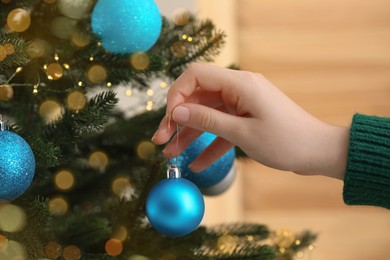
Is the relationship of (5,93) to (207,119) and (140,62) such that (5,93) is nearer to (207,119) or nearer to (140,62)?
(140,62)

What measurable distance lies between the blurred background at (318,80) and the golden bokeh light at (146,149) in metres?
0.92

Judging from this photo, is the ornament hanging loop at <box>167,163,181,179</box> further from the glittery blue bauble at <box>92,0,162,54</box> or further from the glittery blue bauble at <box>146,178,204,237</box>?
the glittery blue bauble at <box>92,0,162,54</box>

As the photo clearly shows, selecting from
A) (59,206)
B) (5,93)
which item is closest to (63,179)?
(59,206)

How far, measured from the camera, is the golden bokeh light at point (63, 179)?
86 centimetres

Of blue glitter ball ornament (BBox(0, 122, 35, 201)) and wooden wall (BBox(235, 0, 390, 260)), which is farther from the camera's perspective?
wooden wall (BBox(235, 0, 390, 260))

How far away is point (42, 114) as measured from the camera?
838 millimetres

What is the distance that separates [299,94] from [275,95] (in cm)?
122

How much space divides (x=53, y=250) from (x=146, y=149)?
241 mm

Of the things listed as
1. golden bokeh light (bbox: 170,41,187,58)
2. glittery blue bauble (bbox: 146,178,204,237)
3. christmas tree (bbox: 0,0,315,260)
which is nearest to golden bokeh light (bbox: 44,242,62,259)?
christmas tree (bbox: 0,0,315,260)

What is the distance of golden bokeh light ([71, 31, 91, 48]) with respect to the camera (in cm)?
76

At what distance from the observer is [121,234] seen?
0.78 metres

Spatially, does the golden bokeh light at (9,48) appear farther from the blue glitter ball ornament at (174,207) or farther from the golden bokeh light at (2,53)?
the blue glitter ball ornament at (174,207)

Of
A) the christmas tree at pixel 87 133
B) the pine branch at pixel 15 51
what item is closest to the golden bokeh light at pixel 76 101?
the christmas tree at pixel 87 133

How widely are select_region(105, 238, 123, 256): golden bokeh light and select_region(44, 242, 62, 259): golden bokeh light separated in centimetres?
7
